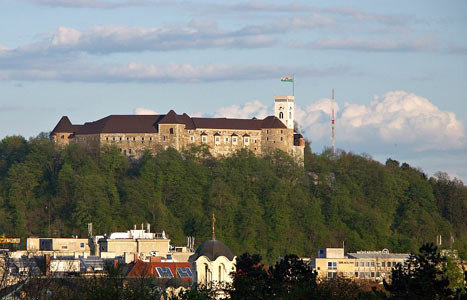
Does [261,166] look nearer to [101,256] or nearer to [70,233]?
[70,233]

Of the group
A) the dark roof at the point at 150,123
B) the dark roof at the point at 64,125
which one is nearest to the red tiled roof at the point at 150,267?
the dark roof at the point at 150,123

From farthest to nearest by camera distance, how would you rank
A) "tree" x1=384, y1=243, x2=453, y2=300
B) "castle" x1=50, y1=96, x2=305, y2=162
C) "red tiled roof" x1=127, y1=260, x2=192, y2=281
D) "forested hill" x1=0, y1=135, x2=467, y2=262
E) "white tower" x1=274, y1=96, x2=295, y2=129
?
"white tower" x1=274, y1=96, x2=295, y2=129 → "castle" x1=50, y1=96, x2=305, y2=162 → "forested hill" x1=0, y1=135, x2=467, y2=262 → "red tiled roof" x1=127, y1=260, x2=192, y2=281 → "tree" x1=384, y1=243, x2=453, y2=300

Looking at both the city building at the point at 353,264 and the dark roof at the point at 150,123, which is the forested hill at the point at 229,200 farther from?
the city building at the point at 353,264

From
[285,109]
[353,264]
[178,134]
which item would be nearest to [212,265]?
[353,264]

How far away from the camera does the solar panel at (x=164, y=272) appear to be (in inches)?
3941

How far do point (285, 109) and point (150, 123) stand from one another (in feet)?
55.1

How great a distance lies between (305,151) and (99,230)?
35589 mm

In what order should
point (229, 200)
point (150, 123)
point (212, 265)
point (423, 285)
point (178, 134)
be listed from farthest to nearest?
point (150, 123), point (178, 134), point (229, 200), point (212, 265), point (423, 285)

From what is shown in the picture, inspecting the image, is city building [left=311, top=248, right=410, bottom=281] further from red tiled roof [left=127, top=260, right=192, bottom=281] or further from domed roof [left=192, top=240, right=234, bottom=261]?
domed roof [left=192, top=240, right=234, bottom=261]

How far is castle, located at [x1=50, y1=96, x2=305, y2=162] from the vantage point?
170625mm

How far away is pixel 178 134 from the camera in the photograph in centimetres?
17100

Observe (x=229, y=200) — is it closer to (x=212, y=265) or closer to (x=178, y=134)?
(x=178, y=134)

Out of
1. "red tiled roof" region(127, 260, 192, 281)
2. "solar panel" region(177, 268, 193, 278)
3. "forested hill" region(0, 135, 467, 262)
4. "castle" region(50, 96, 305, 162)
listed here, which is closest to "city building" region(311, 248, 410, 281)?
"forested hill" region(0, 135, 467, 262)

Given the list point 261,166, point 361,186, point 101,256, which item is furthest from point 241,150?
point 101,256
